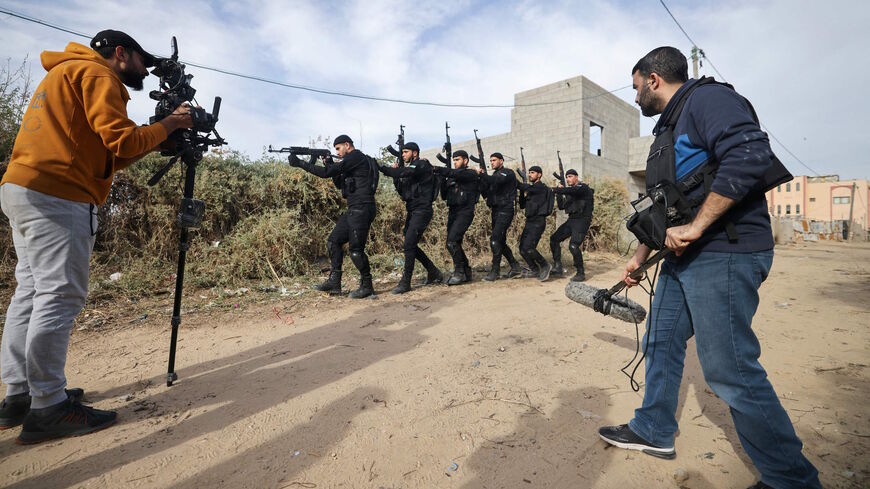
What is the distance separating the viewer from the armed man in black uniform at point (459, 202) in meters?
7.03

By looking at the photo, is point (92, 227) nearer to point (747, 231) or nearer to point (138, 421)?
point (138, 421)

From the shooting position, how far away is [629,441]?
85.7 inches

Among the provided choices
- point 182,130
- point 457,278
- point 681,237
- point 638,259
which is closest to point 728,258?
point 681,237

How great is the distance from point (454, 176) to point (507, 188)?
1.30m

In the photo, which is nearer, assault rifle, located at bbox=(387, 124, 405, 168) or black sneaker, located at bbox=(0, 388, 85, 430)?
black sneaker, located at bbox=(0, 388, 85, 430)

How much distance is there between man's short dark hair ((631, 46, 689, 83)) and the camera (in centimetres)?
204

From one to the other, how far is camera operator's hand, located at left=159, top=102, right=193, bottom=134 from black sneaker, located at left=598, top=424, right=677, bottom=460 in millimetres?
3114

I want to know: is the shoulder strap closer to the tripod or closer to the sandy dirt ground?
the sandy dirt ground

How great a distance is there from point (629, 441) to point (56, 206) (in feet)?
10.8

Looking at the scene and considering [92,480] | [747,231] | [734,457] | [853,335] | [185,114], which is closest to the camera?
[747,231]

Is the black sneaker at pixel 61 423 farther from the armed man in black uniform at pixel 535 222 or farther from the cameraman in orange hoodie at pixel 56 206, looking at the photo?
the armed man in black uniform at pixel 535 222

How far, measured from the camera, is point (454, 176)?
6.98m

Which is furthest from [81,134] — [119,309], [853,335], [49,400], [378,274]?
[853,335]

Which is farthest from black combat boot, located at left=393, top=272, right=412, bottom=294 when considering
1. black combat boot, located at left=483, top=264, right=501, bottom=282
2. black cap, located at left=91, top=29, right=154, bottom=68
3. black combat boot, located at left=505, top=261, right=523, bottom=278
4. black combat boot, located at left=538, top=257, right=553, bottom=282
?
black cap, located at left=91, top=29, right=154, bottom=68
